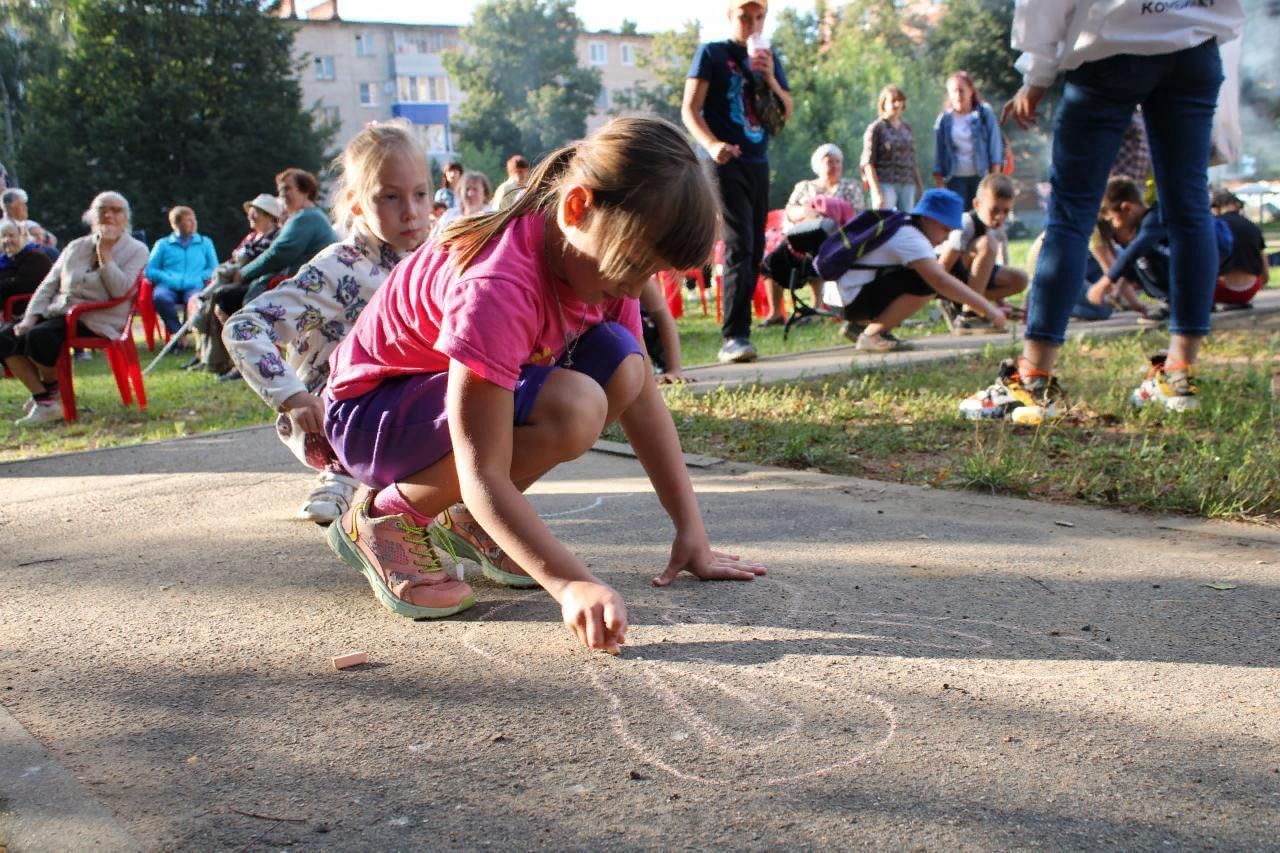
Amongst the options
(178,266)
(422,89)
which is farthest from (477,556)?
(422,89)

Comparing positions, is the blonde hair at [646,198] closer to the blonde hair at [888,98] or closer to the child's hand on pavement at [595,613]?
the child's hand on pavement at [595,613]

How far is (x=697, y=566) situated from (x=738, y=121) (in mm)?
4344

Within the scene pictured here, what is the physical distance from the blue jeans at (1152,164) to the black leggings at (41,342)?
5139mm

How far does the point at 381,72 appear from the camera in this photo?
70.4m

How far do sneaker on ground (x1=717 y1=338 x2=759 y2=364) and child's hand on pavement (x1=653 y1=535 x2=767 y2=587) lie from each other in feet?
13.5

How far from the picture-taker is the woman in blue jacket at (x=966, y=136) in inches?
384

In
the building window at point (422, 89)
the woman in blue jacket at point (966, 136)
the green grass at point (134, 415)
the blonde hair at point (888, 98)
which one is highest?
the building window at point (422, 89)

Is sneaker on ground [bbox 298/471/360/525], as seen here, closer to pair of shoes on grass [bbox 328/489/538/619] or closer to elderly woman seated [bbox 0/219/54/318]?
pair of shoes on grass [bbox 328/489/538/619]

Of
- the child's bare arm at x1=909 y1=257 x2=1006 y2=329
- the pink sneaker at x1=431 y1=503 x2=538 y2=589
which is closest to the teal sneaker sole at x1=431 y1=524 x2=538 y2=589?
the pink sneaker at x1=431 y1=503 x2=538 y2=589

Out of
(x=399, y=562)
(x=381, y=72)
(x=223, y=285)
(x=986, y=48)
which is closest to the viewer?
(x=399, y=562)

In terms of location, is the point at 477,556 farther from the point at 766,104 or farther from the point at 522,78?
the point at 522,78

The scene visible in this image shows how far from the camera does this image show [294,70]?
36.9 meters

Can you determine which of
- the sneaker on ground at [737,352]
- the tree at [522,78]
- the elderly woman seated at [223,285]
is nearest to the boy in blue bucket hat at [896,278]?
the sneaker on ground at [737,352]

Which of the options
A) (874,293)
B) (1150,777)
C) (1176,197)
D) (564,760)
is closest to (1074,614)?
(1150,777)
